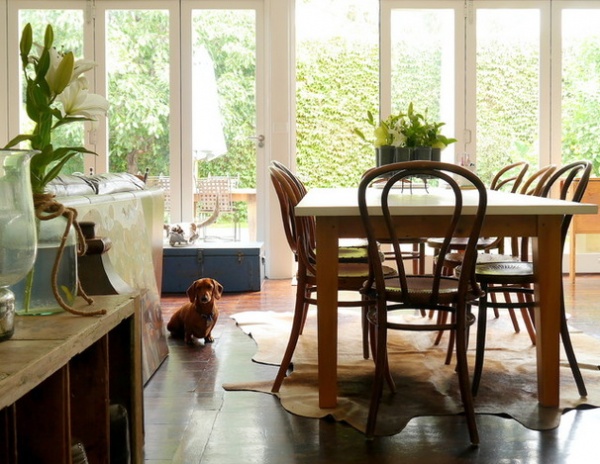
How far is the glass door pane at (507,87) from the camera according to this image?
643 centimetres

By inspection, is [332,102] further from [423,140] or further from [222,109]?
[423,140]

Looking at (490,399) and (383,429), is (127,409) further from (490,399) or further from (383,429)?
(490,399)

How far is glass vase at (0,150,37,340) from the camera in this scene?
1183 millimetres

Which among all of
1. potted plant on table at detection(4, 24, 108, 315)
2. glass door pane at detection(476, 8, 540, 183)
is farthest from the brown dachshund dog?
glass door pane at detection(476, 8, 540, 183)

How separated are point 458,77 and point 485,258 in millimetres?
3285

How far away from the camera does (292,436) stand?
8.16 ft

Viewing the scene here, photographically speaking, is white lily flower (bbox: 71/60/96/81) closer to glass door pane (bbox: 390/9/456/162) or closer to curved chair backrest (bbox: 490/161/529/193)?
curved chair backrest (bbox: 490/161/529/193)

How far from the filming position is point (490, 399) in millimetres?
2844

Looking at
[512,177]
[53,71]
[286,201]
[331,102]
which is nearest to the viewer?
[53,71]

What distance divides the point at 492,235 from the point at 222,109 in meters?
4.10

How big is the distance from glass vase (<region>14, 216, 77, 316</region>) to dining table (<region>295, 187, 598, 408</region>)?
119 centimetres

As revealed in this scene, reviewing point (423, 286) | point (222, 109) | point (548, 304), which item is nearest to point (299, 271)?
point (423, 286)

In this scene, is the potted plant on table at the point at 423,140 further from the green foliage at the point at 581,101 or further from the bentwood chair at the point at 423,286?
the green foliage at the point at 581,101

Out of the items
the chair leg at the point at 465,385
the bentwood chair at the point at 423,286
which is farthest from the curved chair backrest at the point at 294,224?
the chair leg at the point at 465,385
